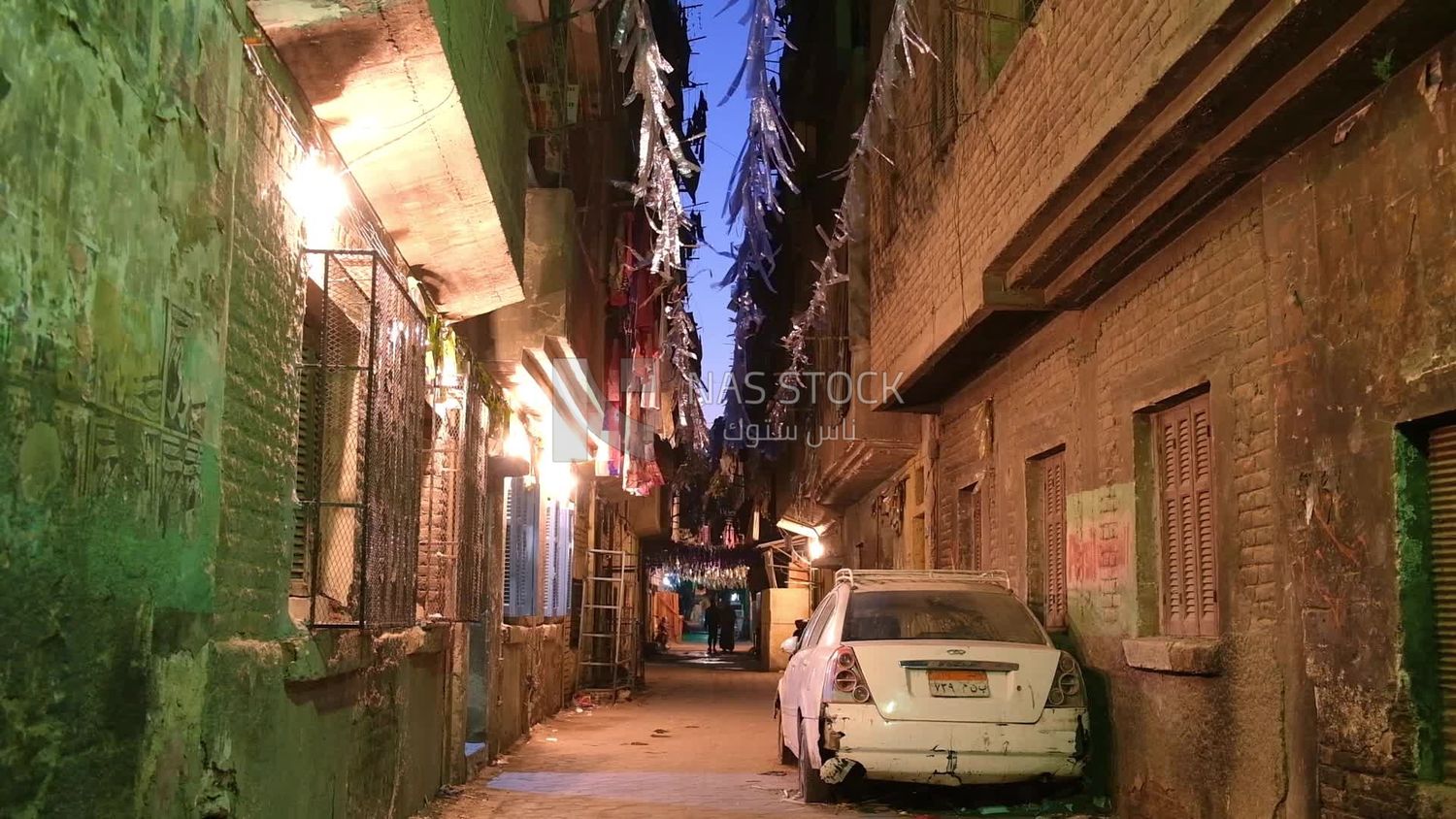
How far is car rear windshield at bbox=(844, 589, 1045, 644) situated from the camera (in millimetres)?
9461

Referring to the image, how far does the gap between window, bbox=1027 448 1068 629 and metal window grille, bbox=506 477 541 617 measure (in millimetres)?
5510

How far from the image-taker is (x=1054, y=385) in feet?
36.4

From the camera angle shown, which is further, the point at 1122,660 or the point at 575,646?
the point at 575,646

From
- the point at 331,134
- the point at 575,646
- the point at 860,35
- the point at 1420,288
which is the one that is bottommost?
the point at 575,646

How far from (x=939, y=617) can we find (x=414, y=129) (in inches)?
214

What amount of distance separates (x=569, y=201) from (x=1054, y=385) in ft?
19.9

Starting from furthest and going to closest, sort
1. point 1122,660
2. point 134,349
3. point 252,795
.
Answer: point 1122,660, point 252,795, point 134,349

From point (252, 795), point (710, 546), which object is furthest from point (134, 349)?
point (710, 546)

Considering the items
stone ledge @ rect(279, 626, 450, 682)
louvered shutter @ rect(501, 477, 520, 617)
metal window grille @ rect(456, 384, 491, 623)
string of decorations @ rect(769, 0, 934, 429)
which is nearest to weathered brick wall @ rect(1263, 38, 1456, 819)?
string of decorations @ rect(769, 0, 934, 429)

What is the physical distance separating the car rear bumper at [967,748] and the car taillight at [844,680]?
106 millimetres

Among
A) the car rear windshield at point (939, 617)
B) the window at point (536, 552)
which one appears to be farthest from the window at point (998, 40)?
the window at point (536, 552)

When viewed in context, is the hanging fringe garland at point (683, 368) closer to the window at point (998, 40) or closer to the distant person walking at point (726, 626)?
the distant person walking at point (726, 626)

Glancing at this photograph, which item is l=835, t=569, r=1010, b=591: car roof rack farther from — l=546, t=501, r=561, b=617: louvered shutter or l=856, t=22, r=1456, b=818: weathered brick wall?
l=546, t=501, r=561, b=617: louvered shutter

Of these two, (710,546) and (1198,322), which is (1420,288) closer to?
(1198,322)
